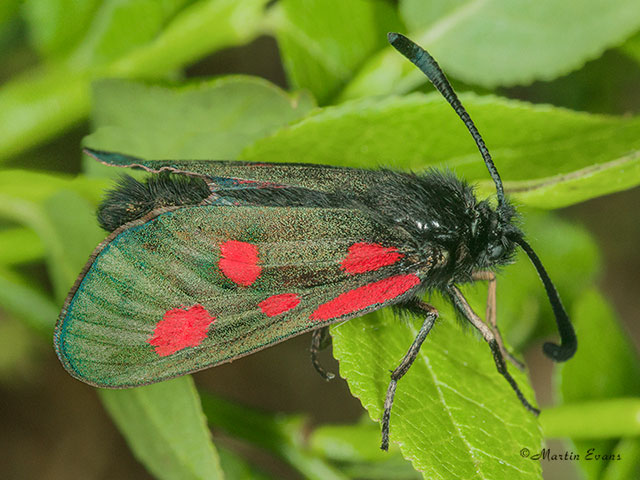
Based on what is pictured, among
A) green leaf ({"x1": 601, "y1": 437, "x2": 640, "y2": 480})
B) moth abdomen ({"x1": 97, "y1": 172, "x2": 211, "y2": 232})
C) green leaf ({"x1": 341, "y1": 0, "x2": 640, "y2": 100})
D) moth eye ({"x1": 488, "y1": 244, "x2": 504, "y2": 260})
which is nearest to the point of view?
moth abdomen ({"x1": 97, "y1": 172, "x2": 211, "y2": 232})

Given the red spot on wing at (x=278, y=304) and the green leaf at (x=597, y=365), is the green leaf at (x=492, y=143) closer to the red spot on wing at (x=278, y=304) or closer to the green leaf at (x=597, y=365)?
the red spot on wing at (x=278, y=304)

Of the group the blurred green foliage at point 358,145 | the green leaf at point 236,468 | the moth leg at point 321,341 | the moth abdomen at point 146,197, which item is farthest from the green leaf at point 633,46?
the green leaf at point 236,468

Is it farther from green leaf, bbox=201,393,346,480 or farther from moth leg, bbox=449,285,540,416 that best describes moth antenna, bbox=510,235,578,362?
green leaf, bbox=201,393,346,480

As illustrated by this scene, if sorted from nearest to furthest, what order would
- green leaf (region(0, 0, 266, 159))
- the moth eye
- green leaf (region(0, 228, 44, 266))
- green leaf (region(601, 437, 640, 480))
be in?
the moth eye < green leaf (region(601, 437, 640, 480)) < green leaf (region(0, 0, 266, 159)) < green leaf (region(0, 228, 44, 266))

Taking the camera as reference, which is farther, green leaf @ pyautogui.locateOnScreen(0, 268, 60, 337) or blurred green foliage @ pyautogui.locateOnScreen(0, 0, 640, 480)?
green leaf @ pyautogui.locateOnScreen(0, 268, 60, 337)

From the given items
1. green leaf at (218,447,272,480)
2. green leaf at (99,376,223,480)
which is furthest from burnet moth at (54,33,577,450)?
green leaf at (218,447,272,480)

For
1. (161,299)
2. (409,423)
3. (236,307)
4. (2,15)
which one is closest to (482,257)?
(409,423)

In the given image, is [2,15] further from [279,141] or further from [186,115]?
[279,141]
